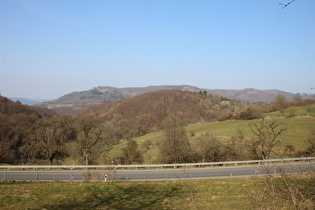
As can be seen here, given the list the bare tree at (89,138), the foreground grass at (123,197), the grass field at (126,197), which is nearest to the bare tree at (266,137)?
the grass field at (126,197)

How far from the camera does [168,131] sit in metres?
36.8

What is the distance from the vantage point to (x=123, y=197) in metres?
13.0

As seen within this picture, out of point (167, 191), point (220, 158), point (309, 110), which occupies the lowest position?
point (220, 158)

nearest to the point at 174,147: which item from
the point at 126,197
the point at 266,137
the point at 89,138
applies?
the point at 89,138

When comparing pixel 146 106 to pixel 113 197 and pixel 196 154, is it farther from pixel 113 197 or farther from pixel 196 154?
pixel 113 197

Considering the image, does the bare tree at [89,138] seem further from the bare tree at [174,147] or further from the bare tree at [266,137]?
the bare tree at [266,137]

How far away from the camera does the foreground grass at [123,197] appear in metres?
11.3

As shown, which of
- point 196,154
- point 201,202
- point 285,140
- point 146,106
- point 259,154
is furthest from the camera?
point 146,106

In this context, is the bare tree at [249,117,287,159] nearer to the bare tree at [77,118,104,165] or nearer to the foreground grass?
the foreground grass

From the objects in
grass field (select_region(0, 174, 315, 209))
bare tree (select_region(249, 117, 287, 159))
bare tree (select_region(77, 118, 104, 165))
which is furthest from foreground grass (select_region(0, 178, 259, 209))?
bare tree (select_region(77, 118, 104, 165))

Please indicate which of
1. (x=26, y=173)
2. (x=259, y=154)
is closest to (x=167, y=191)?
(x=26, y=173)

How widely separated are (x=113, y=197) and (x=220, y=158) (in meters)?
27.2

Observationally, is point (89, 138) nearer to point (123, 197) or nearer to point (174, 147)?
point (174, 147)

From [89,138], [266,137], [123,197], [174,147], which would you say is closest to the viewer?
[123,197]
